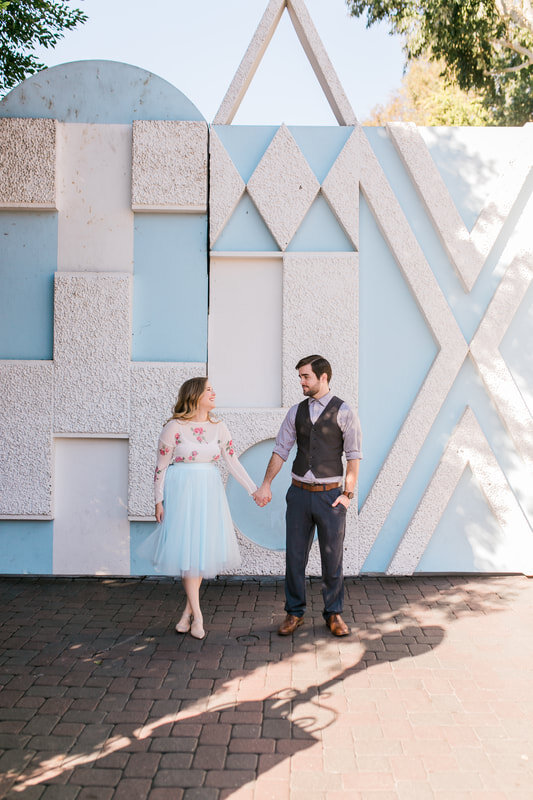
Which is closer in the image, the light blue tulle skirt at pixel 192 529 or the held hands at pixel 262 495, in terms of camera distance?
the light blue tulle skirt at pixel 192 529

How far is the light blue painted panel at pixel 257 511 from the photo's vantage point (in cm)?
694

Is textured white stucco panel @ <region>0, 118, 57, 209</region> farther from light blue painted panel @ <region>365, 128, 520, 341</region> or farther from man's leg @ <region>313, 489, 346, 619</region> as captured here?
man's leg @ <region>313, 489, 346, 619</region>

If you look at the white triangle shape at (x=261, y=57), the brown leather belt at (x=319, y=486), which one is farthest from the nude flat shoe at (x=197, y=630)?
the white triangle shape at (x=261, y=57)

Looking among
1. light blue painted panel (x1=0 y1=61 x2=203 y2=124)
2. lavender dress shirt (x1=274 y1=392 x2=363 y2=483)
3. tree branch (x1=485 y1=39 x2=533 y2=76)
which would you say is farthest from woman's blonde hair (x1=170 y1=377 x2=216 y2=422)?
tree branch (x1=485 y1=39 x2=533 y2=76)

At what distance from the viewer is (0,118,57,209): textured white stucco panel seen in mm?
6812

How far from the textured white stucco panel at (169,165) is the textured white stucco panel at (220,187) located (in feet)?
0.25

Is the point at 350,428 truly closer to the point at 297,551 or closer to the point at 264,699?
the point at 297,551

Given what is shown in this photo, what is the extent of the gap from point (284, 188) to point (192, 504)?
3.26 meters

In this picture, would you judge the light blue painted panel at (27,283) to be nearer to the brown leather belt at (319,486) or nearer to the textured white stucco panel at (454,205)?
the brown leather belt at (319,486)

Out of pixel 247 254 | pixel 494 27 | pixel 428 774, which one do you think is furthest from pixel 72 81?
pixel 494 27

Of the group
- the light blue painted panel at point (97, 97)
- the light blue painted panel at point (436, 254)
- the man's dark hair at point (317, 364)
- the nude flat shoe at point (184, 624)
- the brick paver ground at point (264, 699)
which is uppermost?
the light blue painted panel at point (97, 97)

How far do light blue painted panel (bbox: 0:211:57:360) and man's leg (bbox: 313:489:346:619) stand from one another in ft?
10.4

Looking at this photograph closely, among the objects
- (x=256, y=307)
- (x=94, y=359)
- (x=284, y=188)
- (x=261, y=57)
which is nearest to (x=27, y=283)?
(x=94, y=359)

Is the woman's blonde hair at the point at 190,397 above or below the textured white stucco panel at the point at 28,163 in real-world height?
below
